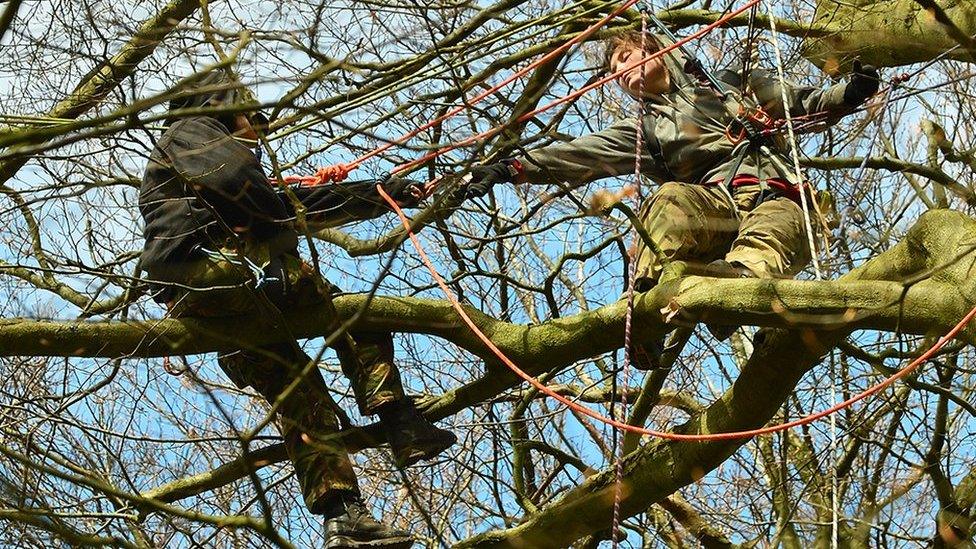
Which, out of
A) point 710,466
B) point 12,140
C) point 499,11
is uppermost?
point 499,11

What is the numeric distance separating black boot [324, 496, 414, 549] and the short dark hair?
200 cm

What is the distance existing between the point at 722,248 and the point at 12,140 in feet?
9.38

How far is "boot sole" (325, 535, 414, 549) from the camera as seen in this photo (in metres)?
4.81

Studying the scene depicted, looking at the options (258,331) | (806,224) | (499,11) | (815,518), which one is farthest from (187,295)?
(815,518)

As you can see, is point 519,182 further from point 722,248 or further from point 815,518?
point 815,518

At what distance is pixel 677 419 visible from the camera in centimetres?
838

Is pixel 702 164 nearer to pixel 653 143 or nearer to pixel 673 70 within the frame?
pixel 653 143

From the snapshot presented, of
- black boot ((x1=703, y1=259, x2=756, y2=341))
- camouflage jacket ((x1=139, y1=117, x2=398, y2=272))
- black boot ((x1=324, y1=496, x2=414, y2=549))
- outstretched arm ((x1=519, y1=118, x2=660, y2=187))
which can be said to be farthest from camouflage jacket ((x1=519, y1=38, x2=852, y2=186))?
black boot ((x1=324, y1=496, x2=414, y2=549))

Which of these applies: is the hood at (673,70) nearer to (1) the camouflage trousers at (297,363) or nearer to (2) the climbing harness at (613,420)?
(2) the climbing harness at (613,420)

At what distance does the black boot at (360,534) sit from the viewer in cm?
482

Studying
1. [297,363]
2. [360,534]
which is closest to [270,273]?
[297,363]

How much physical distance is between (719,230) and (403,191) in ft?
3.75

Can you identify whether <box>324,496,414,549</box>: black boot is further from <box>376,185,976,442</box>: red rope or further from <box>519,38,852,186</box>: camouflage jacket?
<box>519,38,852,186</box>: camouflage jacket

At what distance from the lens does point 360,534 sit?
4.85m
